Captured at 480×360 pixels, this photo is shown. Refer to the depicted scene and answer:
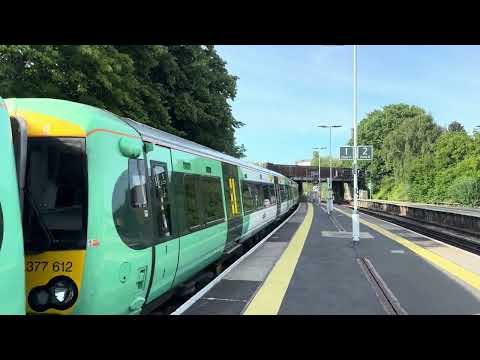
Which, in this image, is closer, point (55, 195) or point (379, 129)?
point (55, 195)

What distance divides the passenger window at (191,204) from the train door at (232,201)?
2.63 metres

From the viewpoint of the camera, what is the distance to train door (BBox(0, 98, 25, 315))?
3.19m

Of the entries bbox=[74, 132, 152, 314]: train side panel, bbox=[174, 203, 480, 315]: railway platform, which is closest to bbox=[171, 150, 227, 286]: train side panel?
bbox=[174, 203, 480, 315]: railway platform

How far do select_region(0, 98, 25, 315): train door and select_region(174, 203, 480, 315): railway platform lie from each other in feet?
11.1

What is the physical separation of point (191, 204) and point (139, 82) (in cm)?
1186

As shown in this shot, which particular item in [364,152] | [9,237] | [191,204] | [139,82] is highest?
[139,82]

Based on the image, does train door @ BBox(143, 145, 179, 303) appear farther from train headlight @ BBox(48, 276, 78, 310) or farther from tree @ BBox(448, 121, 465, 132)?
tree @ BBox(448, 121, 465, 132)

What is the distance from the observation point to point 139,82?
18031 millimetres

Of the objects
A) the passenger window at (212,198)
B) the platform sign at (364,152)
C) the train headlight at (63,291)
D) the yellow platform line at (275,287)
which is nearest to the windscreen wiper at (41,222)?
the train headlight at (63,291)

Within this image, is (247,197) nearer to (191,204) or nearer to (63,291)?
(191,204)

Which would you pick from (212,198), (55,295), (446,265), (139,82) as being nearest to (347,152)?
(446,265)

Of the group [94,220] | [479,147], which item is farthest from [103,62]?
[479,147]

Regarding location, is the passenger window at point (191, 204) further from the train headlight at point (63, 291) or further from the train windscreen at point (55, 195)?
the train headlight at point (63, 291)
